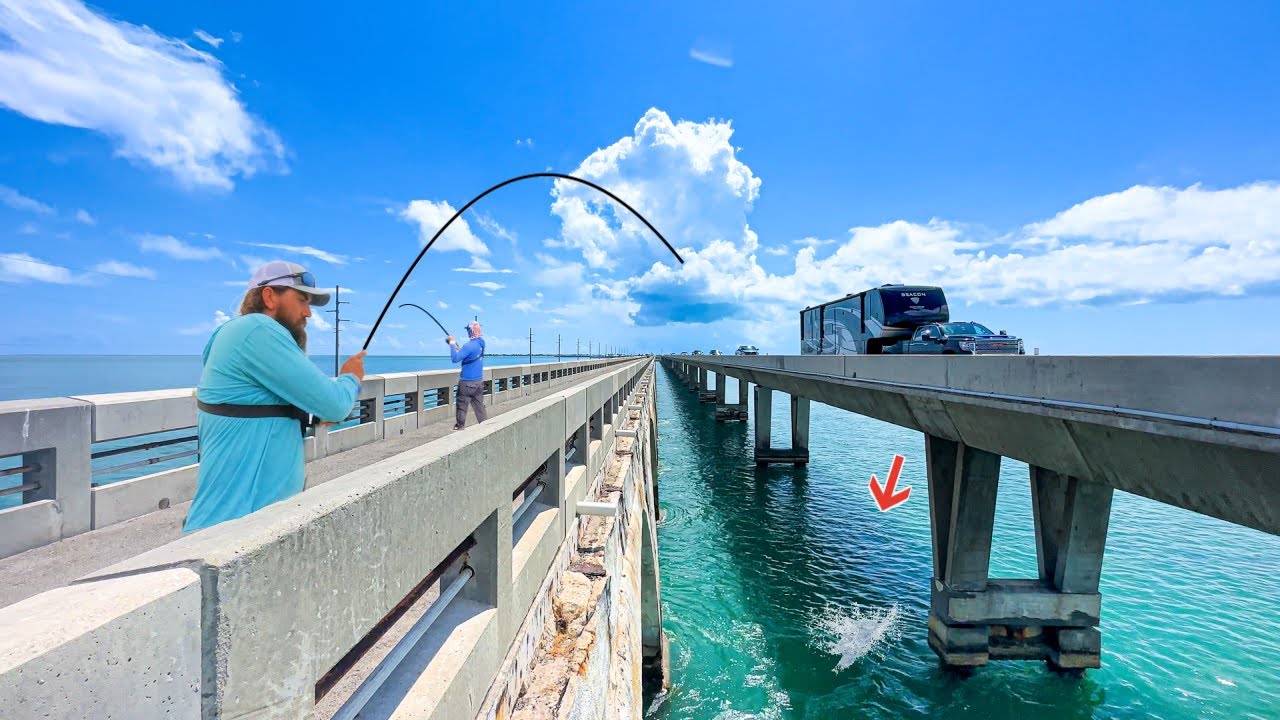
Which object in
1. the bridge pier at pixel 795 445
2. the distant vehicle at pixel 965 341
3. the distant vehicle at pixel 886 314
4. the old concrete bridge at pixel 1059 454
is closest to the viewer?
the old concrete bridge at pixel 1059 454

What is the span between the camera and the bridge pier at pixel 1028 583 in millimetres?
10617

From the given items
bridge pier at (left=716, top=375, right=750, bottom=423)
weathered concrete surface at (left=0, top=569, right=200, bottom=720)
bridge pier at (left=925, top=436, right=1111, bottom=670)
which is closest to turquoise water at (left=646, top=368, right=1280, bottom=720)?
bridge pier at (left=925, top=436, right=1111, bottom=670)

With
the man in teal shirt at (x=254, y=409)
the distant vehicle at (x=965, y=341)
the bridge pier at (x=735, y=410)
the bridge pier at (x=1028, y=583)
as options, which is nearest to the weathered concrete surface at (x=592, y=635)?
the man in teal shirt at (x=254, y=409)

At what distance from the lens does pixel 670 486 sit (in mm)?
25469

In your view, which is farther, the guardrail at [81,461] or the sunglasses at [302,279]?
the guardrail at [81,461]

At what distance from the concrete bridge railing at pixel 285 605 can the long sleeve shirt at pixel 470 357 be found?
723cm

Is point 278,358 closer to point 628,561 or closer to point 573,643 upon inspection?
point 573,643

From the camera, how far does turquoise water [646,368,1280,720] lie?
1025 centimetres

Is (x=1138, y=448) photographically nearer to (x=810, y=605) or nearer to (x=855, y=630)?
(x=855, y=630)

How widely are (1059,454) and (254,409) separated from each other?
9.00 metres

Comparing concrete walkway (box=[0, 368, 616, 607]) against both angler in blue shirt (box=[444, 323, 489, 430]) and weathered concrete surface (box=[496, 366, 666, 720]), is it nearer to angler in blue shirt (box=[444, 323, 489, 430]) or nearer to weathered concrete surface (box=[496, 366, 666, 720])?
weathered concrete surface (box=[496, 366, 666, 720])

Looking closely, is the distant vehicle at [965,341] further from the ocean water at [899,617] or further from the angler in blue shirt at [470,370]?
the angler in blue shirt at [470,370]

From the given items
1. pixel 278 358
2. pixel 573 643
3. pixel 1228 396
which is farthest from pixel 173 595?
pixel 1228 396

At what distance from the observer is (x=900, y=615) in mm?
13094
